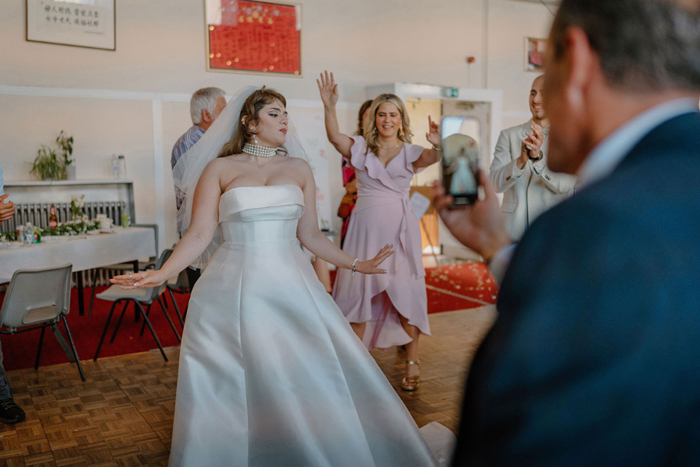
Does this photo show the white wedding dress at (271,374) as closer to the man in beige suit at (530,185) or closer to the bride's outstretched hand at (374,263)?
the bride's outstretched hand at (374,263)

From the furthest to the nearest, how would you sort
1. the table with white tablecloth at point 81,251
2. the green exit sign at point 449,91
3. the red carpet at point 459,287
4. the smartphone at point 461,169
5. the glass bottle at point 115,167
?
the green exit sign at point 449,91, the glass bottle at point 115,167, the red carpet at point 459,287, the table with white tablecloth at point 81,251, the smartphone at point 461,169

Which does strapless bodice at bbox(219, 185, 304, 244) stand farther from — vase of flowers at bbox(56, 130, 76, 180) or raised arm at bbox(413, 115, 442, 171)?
vase of flowers at bbox(56, 130, 76, 180)

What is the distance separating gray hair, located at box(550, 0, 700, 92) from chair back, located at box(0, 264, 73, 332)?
3725 mm

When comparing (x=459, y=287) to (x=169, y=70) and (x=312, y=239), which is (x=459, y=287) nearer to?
(x=169, y=70)

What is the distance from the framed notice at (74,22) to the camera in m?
6.93

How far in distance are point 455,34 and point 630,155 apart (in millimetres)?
9526

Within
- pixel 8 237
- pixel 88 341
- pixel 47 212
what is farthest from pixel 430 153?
pixel 47 212

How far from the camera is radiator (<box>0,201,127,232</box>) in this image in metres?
6.97

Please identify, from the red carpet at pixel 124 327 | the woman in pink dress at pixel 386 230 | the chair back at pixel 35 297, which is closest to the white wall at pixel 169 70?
the red carpet at pixel 124 327

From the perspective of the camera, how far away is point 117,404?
3.71 meters

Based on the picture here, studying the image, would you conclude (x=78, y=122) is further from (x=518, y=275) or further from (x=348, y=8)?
(x=518, y=275)

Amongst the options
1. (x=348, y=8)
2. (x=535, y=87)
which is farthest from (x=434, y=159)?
(x=348, y=8)

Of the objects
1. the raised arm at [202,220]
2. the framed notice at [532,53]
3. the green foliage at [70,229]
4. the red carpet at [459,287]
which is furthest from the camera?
the framed notice at [532,53]

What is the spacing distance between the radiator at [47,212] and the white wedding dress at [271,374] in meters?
4.96
